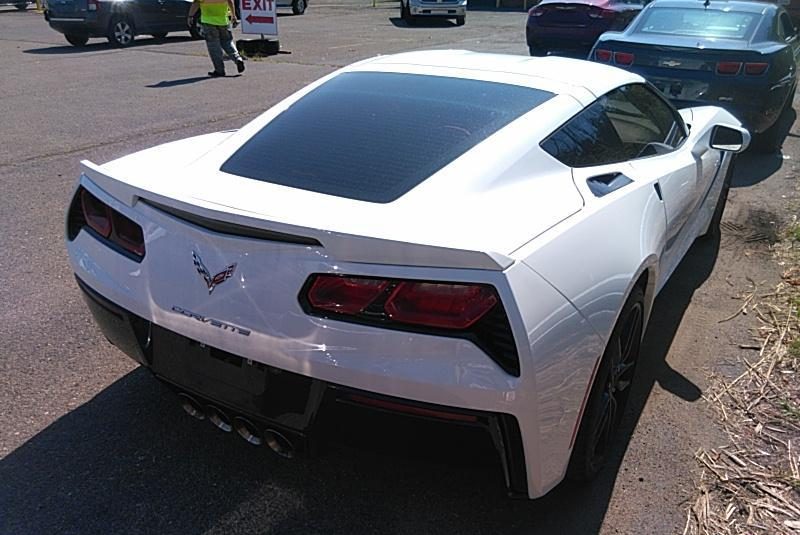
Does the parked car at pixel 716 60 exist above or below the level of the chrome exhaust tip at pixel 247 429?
above

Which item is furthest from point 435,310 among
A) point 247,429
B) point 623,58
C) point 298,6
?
point 298,6

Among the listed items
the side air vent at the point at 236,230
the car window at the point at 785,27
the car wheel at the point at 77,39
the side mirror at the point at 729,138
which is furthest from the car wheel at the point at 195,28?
the side air vent at the point at 236,230

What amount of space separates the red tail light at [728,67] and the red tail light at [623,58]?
0.80m

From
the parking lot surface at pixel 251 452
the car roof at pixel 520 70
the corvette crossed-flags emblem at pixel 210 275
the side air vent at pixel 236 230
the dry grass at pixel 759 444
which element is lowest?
the dry grass at pixel 759 444

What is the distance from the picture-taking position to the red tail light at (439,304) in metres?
2.11

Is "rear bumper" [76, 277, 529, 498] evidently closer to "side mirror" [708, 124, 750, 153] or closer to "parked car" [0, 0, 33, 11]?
"side mirror" [708, 124, 750, 153]

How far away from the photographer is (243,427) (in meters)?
2.50

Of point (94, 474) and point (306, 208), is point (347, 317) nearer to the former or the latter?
point (306, 208)

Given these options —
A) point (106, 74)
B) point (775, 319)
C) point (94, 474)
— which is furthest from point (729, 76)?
point (106, 74)

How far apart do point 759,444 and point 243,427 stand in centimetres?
212

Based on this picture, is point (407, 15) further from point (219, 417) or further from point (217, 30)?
point (219, 417)

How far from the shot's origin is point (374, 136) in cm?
292

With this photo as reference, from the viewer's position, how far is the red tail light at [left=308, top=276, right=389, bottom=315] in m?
2.15

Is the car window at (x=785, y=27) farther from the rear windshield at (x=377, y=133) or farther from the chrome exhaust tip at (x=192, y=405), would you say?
the chrome exhaust tip at (x=192, y=405)
